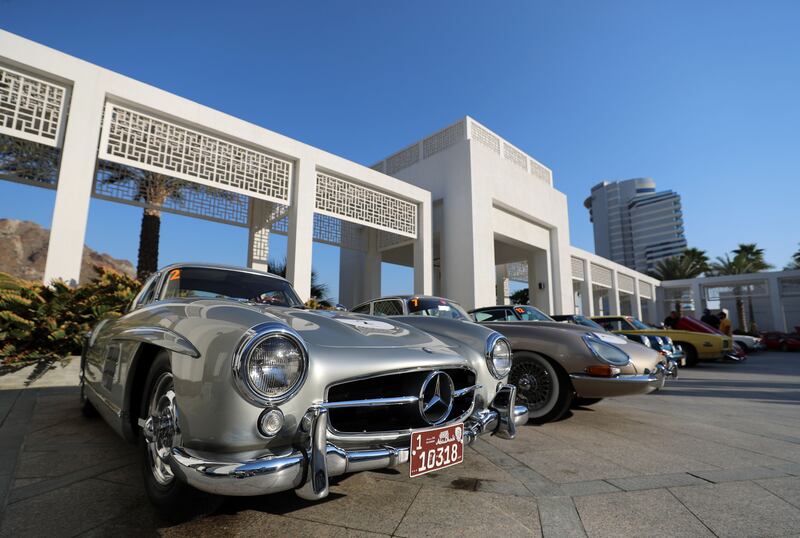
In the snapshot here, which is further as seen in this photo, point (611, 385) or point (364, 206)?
point (364, 206)

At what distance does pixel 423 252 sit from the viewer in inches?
504

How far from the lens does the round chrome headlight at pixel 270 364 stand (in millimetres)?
1388

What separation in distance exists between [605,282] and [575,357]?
24.3 metres

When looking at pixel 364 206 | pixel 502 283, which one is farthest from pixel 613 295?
pixel 364 206

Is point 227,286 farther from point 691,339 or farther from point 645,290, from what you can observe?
point 645,290

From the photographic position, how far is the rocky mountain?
90.9 ft

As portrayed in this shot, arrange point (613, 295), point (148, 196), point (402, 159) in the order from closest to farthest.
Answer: point (148, 196) < point (402, 159) < point (613, 295)

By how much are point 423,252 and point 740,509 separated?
11.1 m

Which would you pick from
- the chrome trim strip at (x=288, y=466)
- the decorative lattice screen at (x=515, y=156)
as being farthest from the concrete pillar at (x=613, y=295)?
the chrome trim strip at (x=288, y=466)

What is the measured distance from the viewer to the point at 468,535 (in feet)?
5.32

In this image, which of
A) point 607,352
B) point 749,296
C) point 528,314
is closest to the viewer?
point 607,352

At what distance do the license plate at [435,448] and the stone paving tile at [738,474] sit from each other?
1.60 meters

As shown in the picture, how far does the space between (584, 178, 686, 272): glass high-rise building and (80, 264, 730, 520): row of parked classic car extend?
10182 cm

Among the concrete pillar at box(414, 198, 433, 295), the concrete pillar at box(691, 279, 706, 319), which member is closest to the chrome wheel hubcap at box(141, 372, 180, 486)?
the concrete pillar at box(414, 198, 433, 295)
